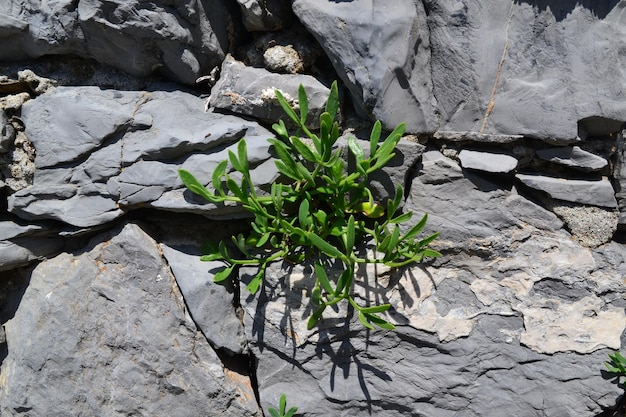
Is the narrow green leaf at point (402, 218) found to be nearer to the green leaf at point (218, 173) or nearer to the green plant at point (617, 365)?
the green leaf at point (218, 173)

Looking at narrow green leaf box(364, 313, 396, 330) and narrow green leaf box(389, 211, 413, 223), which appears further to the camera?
narrow green leaf box(389, 211, 413, 223)

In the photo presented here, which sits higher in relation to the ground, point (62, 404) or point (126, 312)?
point (126, 312)

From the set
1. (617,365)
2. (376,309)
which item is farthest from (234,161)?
(617,365)

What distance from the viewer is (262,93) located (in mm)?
2580

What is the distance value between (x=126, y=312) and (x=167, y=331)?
189mm

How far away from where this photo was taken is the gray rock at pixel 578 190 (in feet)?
8.23

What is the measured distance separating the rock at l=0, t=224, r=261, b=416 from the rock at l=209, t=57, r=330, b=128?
675 mm

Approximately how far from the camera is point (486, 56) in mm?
2525

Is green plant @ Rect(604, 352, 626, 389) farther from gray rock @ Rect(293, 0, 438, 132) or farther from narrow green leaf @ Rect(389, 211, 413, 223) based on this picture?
gray rock @ Rect(293, 0, 438, 132)

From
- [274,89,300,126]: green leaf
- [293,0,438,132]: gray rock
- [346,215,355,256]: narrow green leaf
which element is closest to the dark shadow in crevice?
[293,0,438,132]: gray rock

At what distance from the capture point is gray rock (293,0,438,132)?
2473mm

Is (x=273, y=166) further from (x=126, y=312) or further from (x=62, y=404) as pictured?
(x=62, y=404)

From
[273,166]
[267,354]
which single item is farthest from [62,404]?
[273,166]

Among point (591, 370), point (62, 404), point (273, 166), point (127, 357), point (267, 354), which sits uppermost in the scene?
point (273, 166)
